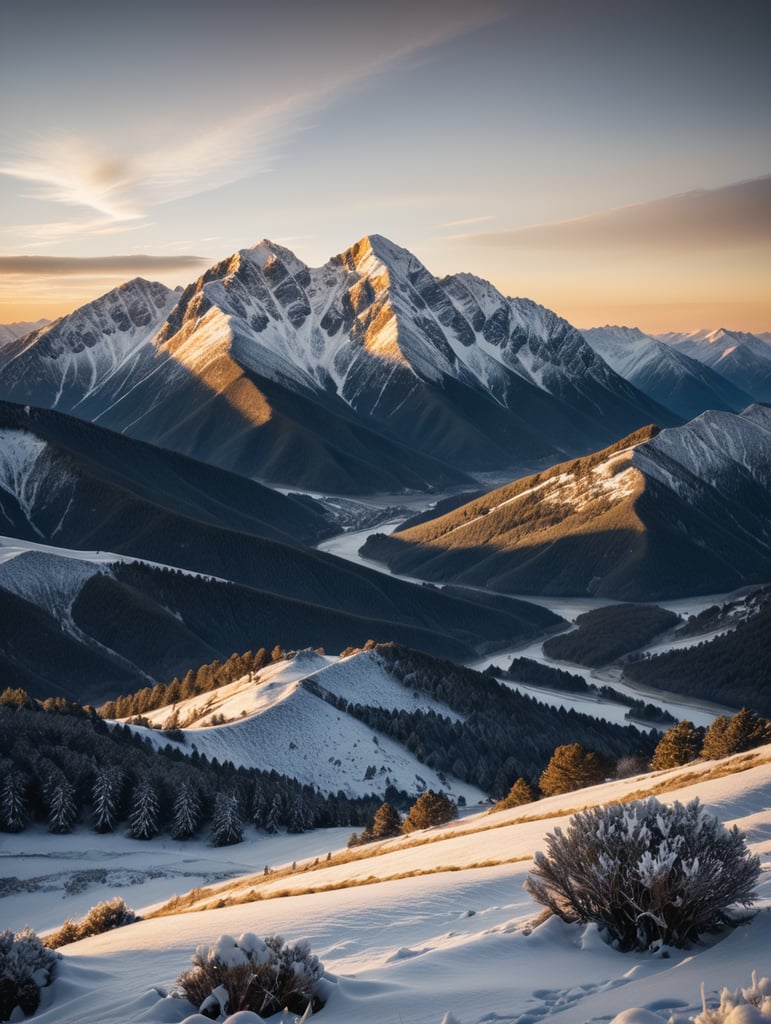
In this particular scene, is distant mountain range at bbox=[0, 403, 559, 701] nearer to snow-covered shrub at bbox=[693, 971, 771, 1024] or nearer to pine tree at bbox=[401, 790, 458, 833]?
pine tree at bbox=[401, 790, 458, 833]

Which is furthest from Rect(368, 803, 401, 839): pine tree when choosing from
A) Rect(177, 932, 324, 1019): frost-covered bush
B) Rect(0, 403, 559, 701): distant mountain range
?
Rect(0, 403, 559, 701): distant mountain range

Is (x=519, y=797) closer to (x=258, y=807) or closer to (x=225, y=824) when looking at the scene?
(x=258, y=807)

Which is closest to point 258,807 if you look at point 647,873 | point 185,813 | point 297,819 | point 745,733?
point 297,819

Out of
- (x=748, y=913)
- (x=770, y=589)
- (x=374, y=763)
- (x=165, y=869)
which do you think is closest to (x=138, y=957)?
(x=748, y=913)

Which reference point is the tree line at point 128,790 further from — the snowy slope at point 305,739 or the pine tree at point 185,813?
the snowy slope at point 305,739

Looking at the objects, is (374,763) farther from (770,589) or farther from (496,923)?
(770,589)

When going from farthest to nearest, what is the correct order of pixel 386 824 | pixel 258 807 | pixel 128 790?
pixel 258 807 < pixel 128 790 < pixel 386 824
